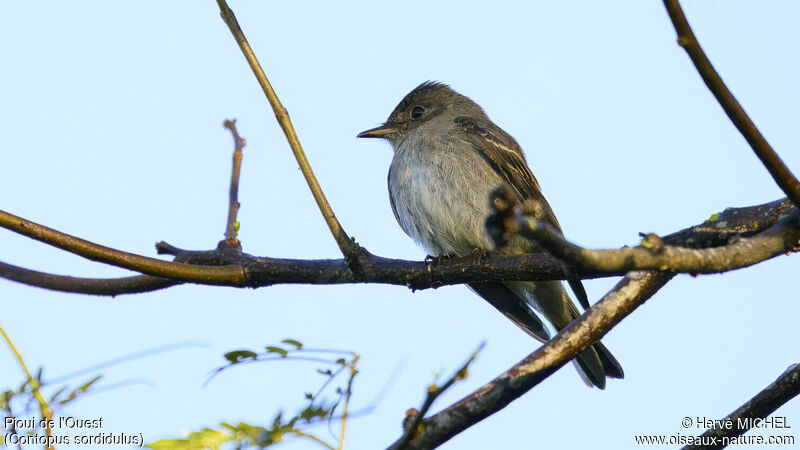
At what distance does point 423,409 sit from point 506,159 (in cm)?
509

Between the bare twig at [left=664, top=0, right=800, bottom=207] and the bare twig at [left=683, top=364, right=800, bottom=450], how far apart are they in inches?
42.0

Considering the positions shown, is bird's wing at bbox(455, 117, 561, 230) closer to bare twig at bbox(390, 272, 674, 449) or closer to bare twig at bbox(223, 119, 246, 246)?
bare twig at bbox(223, 119, 246, 246)

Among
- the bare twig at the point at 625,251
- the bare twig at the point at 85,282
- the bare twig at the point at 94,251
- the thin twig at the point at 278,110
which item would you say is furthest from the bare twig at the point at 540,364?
the bare twig at the point at 85,282

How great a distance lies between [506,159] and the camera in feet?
24.2

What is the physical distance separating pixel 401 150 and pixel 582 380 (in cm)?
282

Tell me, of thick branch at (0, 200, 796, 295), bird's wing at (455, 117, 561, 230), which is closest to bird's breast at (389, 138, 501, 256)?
bird's wing at (455, 117, 561, 230)

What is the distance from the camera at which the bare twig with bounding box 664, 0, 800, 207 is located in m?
2.50

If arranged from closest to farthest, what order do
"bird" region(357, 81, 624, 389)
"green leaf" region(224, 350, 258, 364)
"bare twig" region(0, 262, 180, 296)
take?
"green leaf" region(224, 350, 258, 364)
"bare twig" region(0, 262, 180, 296)
"bird" region(357, 81, 624, 389)

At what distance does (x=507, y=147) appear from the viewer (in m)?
7.64

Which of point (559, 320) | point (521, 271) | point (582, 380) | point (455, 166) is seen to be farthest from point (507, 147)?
point (521, 271)

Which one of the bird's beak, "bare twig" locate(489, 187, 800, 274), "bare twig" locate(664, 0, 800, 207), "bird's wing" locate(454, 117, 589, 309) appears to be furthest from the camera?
the bird's beak

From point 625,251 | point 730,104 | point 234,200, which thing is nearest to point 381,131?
point 234,200

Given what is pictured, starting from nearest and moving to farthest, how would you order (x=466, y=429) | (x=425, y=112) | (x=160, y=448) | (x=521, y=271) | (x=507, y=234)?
1. (x=507, y=234)
2. (x=160, y=448)
3. (x=466, y=429)
4. (x=521, y=271)
5. (x=425, y=112)

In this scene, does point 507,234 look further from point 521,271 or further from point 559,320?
point 559,320
